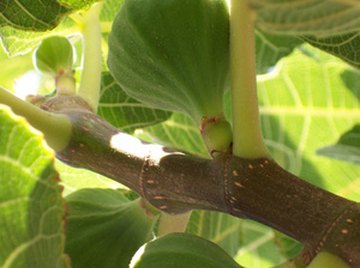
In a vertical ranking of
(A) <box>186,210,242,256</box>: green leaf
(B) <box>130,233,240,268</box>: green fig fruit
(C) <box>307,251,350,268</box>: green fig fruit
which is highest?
(C) <box>307,251,350,268</box>: green fig fruit

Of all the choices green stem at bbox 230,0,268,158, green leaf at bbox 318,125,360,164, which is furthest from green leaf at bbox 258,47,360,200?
green stem at bbox 230,0,268,158

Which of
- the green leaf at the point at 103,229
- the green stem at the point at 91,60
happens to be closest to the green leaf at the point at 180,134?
the green stem at the point at 91,60

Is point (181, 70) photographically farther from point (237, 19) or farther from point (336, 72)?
point (336, 72)

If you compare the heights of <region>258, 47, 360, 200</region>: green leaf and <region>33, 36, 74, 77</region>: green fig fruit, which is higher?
<region>33, 36, 74, 77</region>: green fig fruit

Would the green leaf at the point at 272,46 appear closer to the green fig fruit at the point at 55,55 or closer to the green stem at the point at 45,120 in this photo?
the green fig fruit at the point at 55,55

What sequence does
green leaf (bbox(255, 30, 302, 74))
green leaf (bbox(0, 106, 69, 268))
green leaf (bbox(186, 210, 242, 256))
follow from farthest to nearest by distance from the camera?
green leaf (bbox(186, 210, 242, 256)) < green leaf (bbox(255, 30, 302, 74)) < green leaf (bbox(0, 106, 69, 268))

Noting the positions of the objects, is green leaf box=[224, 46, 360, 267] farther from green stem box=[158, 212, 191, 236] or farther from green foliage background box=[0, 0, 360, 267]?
green stem box=[158, 212, 191, 236]

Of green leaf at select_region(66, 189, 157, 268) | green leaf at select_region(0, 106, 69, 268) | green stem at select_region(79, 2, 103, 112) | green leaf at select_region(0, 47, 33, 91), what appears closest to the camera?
green leaf at select_region(0, 106, 69, 268)

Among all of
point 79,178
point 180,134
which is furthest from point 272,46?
point 79,178

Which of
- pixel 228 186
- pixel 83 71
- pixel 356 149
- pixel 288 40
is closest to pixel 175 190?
pixel 228 186
